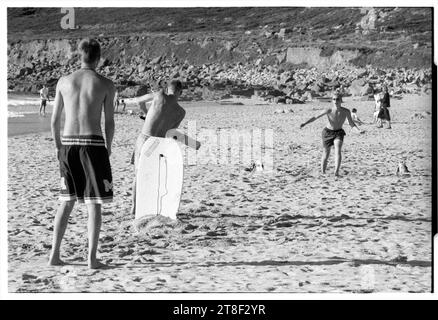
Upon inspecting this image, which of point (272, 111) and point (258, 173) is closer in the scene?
point (258, 173)

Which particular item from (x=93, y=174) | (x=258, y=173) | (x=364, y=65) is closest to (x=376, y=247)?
(x=93, y=174)

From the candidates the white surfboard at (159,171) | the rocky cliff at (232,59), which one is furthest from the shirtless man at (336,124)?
the rocky cliff at (232,59)

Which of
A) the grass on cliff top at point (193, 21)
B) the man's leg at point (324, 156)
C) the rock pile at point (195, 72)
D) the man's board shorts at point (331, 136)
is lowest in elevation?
the man's leg at point (324, 156)

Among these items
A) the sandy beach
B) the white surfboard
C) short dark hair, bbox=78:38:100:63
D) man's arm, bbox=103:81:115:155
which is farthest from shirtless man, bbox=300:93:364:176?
short dark hair, bbox=78:38:100:63

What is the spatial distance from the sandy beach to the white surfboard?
27cm

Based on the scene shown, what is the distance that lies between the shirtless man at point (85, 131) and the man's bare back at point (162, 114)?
4.22 ft

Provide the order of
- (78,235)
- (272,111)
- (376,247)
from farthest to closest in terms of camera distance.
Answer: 1. (272,111)
2. (78,235)
3. (376,247)

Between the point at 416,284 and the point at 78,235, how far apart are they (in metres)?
2.56

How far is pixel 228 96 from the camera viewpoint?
1118 inches

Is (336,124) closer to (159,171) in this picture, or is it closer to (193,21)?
(159,171)

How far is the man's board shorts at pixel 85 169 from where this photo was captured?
3963 mm

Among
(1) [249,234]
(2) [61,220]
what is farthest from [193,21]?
(2) [61,220]

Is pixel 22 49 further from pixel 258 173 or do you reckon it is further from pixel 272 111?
pixel 258 173

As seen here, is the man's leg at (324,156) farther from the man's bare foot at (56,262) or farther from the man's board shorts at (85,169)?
the man's board shorts at (85,169)
